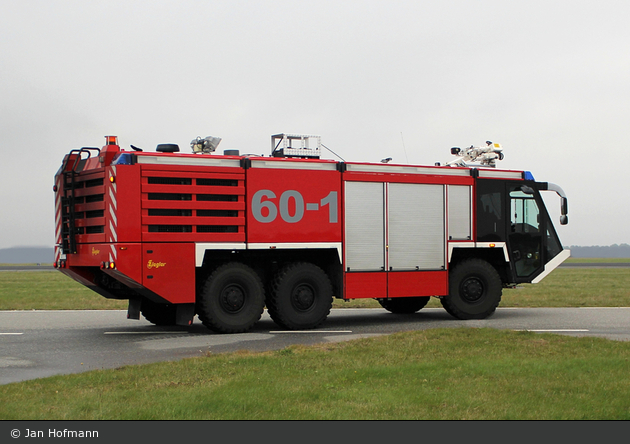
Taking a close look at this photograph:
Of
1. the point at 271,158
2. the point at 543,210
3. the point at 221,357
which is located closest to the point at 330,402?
the point at 221,357

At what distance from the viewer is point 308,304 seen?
43.7 ft

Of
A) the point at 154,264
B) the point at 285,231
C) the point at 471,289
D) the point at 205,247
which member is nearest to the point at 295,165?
the point at 285,231

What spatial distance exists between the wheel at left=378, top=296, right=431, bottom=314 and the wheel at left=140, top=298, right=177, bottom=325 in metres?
4.85

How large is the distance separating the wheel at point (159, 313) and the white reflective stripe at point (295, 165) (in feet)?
11.2

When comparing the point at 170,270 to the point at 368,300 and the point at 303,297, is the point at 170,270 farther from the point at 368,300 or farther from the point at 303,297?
the point at 368,300

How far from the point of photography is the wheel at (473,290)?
14.8 metres

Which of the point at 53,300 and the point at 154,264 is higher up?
the point at 154,264

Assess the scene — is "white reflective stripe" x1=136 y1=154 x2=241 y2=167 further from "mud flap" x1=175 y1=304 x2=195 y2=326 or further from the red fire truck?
"mud flap" x1=175 y1=304 x2=195 y2=326

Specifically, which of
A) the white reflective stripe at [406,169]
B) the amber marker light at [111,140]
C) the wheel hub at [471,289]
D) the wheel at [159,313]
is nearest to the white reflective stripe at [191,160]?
the amber marker light at [111,140]

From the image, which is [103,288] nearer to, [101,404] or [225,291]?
[225,291]

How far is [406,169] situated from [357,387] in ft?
25.2

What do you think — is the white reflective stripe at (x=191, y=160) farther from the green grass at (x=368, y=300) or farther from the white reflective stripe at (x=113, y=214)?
the green grass at (x=368, y=300)

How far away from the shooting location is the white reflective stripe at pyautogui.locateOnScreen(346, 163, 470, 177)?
45.5 feet

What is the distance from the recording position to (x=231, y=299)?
12.6 m
